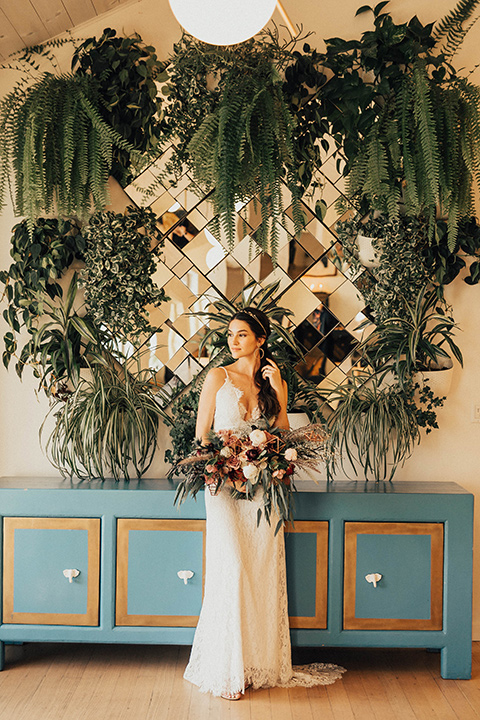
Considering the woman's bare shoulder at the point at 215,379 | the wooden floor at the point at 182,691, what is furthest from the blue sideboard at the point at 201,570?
the woman's bare shoulder at the point at 215,379

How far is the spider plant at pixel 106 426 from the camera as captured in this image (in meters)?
3.28

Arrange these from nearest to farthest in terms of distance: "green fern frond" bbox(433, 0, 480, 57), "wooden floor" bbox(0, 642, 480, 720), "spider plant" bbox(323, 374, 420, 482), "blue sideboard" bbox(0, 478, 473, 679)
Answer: "wooden floor" bbox(0, 642, 480, 720), "blue sideboard" bbox(0, 478, 473, 679), "green fern frond" bbox(433, 0, 480, 57), "spider plant" bbox(323, 374, 420, 482)

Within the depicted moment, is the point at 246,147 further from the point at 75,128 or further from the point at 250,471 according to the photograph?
the point at 250,471

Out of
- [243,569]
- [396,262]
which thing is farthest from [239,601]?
[396,262]

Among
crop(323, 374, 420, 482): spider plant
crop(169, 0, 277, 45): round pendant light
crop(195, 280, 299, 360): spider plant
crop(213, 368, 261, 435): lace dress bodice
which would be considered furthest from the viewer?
crop(195, 280, 299, 360): spider plant

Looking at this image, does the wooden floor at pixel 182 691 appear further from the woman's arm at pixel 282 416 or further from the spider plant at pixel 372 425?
the woman's arm at pixel 282 416

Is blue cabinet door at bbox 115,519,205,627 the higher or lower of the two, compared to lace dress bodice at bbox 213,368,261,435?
lower

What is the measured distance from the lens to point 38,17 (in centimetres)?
333

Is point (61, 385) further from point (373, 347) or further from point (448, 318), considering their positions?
point (448, 318)

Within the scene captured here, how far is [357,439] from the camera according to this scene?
3.36 meters

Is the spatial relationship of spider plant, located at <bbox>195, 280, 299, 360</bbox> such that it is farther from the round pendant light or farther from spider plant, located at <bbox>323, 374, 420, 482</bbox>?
the round pendant light

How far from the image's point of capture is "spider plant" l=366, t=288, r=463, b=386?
10.9 feet

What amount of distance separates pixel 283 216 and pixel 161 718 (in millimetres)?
2567

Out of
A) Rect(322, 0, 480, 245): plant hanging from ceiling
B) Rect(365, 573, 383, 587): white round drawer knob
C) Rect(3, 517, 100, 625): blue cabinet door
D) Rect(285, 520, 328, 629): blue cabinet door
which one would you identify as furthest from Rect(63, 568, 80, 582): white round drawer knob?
Rect(322, 0, 480, 245): plant hanging from ceiling
